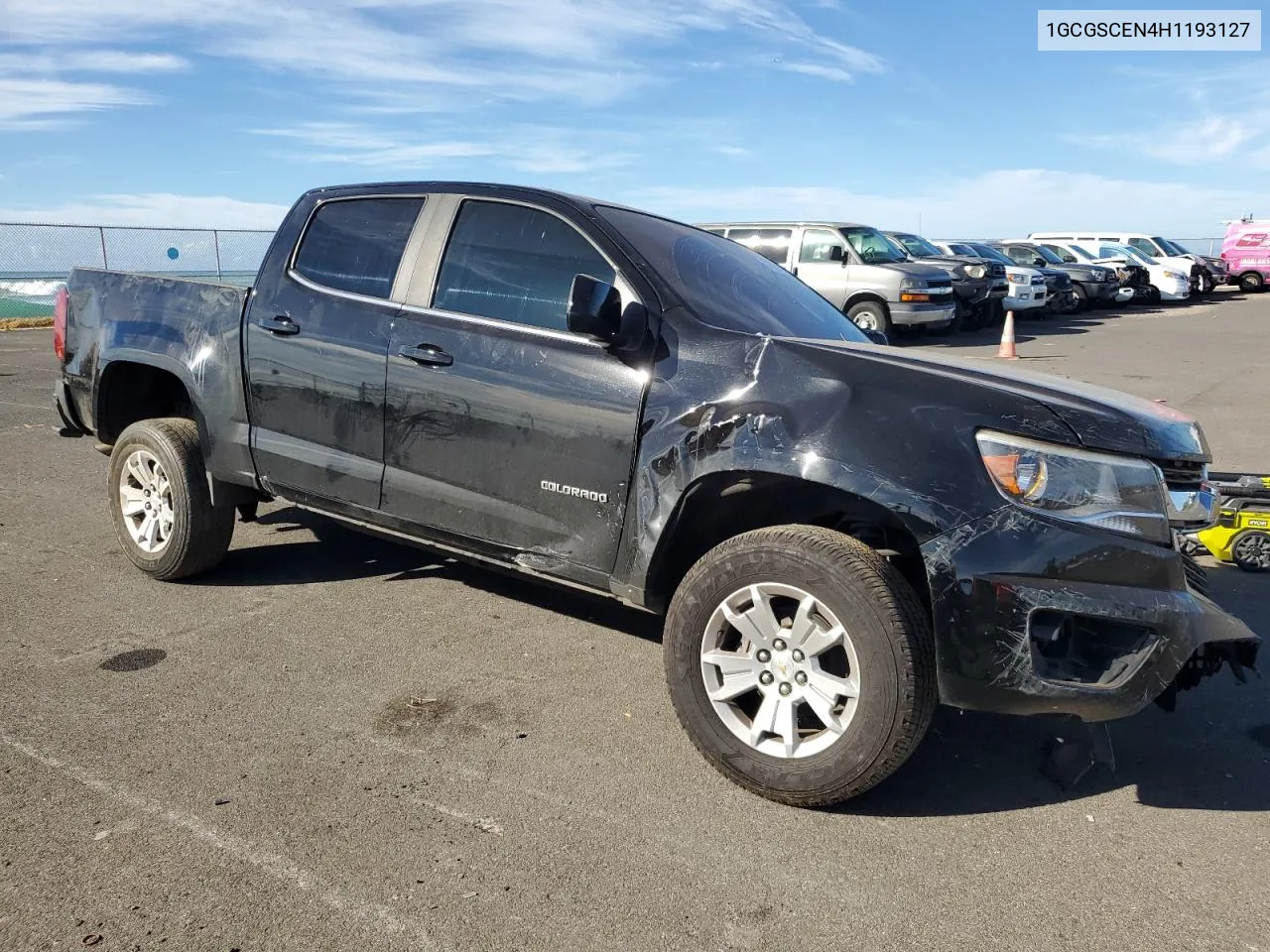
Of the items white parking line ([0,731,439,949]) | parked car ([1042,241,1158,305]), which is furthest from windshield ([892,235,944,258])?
white parking line ([0,731,439,949])

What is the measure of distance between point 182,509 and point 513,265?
2.02m

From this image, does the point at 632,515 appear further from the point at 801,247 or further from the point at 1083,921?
the point at 801,247

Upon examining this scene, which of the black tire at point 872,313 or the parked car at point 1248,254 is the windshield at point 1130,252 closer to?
the parked car at point 1248,254

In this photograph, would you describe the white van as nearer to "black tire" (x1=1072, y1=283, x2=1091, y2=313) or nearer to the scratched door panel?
"black tire" (x1=1072, y1=283, x2=1091, y2=313)

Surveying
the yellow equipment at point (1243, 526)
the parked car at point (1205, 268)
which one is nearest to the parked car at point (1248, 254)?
the parked car at point (1205, 268)

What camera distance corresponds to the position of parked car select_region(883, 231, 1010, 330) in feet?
63.2

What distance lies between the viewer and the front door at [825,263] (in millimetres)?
17031

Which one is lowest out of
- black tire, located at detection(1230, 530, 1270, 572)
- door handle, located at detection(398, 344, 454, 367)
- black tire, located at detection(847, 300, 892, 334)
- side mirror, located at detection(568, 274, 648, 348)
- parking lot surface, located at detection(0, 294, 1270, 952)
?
parking lot surface, located at detection(0, 294, 1270, 952)

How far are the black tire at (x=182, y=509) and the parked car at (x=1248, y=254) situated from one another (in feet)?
123

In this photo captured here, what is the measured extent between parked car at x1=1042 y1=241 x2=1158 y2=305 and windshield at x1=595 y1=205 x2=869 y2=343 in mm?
26569

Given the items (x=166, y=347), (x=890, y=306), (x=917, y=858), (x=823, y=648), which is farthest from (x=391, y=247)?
(x=890, y=306)

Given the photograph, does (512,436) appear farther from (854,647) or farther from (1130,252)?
(1130,252)

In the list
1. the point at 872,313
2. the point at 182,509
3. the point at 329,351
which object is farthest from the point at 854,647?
the point at 872,313

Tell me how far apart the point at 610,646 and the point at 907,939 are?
1968 mm
